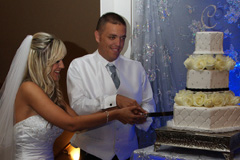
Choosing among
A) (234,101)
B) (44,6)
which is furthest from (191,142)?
(44,6)

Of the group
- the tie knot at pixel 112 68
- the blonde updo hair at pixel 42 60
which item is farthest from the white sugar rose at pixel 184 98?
the tie knot at pixel 112 68

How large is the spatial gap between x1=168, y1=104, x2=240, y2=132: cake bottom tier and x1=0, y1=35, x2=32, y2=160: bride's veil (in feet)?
4.14

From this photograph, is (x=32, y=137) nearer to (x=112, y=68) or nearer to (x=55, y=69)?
(x=55, y=69)

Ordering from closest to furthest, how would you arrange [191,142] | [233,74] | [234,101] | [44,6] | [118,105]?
[191,142] → [234,101] → [118,105] → [233,74] → [44,6]

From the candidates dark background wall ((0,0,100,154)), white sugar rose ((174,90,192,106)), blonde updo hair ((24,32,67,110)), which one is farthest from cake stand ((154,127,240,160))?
dark background wall ((0,0,100,154))

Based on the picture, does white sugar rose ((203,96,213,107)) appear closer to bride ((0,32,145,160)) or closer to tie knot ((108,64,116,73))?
bride ((0,32,145,160))

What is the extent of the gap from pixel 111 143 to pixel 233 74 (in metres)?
1.35

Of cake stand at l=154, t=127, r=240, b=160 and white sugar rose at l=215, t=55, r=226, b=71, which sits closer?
cake stand at l=154, t=127, r=240, b=160

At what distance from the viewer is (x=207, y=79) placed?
2275mm

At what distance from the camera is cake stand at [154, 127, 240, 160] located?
82.0 inches

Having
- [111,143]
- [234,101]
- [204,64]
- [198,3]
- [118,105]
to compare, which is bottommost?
[111,143]

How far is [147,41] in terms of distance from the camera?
3.75 m

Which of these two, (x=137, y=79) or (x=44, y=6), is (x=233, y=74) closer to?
(x=137, y=79)

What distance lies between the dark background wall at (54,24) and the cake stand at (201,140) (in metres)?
2.17
